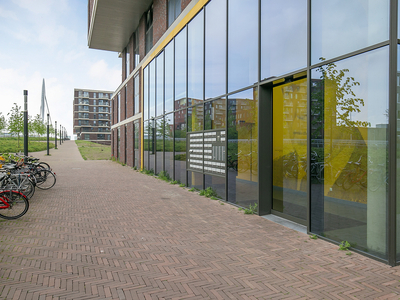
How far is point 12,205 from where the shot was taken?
6195 mm

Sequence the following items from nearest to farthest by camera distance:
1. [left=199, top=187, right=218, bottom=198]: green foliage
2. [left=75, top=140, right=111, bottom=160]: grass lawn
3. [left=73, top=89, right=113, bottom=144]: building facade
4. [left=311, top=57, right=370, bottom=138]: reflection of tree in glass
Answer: [left=311, top=57, right=370, bottom=138]: reflection of tree in glass < [left=199, top=187, right=218, bottom=198]: green foliage < [left=75, top=140, right=111, bottom=160]: grass lawn < [left=73, top=89, right=113, bottom=144]: building facade

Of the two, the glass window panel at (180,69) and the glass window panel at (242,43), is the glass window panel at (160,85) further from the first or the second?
the glass window panel at (242,43)

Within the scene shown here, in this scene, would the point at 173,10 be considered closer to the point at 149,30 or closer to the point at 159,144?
the point at 149,30

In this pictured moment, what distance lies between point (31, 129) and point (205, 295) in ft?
222

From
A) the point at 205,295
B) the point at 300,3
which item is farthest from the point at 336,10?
the point at 205,295

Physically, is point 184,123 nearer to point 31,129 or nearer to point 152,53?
point 152,53

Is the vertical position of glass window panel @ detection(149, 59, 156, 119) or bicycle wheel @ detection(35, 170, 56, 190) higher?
glass window panel @ detection(149, 59, 156, 119)

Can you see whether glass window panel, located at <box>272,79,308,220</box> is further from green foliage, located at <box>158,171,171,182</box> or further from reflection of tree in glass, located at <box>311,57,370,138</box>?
green foliage, located at <box>158,171,171,182</box>

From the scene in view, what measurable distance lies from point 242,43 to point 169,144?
254 inches

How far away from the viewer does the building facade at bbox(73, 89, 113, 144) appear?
10525cm

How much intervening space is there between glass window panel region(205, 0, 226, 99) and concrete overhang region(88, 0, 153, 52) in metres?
8.80

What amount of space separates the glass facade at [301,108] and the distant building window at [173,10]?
2.38m

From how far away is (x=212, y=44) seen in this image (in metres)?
8.98

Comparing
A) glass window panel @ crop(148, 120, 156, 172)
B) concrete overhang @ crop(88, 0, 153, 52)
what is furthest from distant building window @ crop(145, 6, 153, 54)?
glass window panel @ crop(148, 120, 156, 172)
